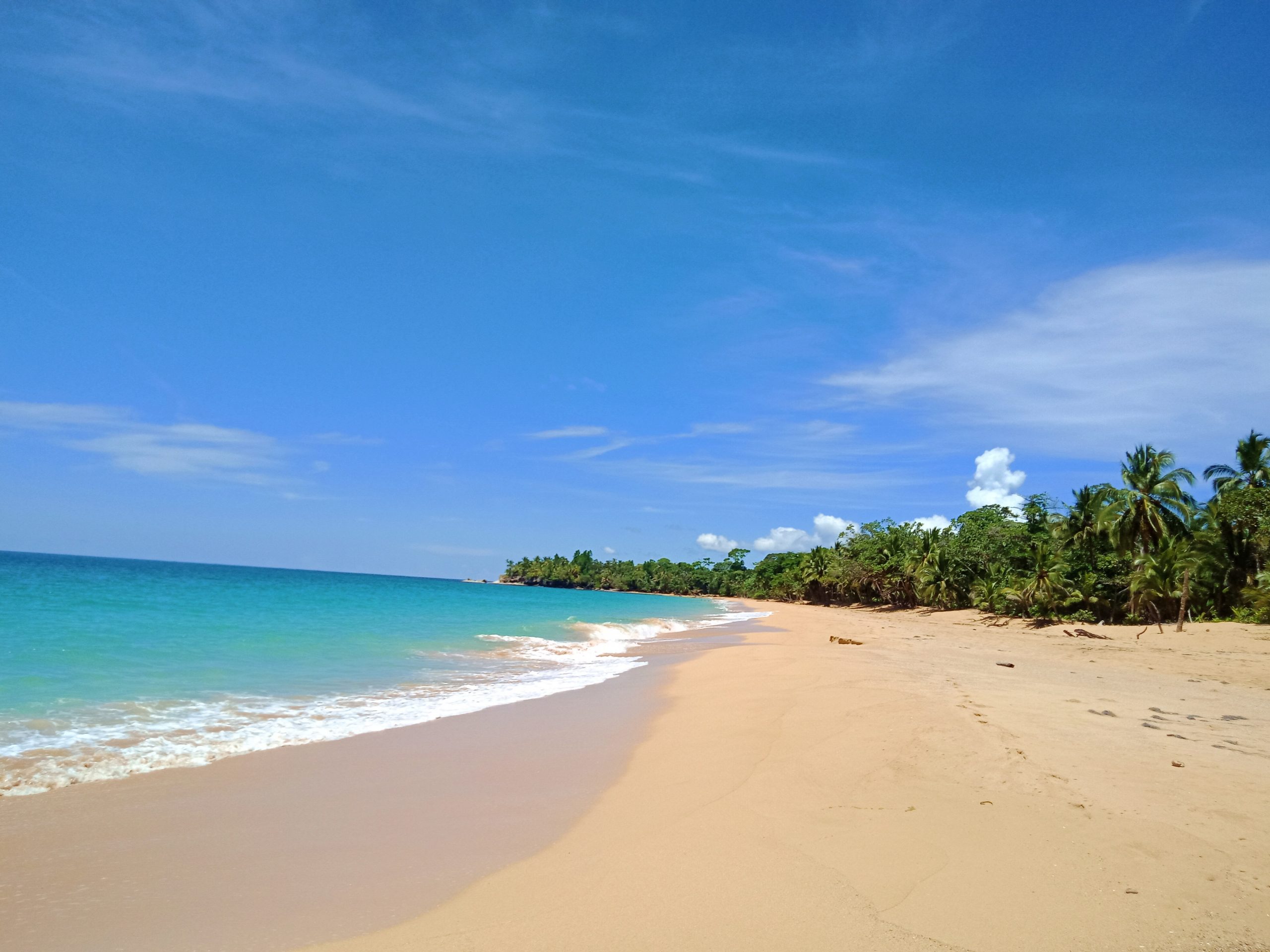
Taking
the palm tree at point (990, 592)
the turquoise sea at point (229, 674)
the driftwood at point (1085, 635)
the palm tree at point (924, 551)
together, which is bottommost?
the driftwood at point (1085, 635)

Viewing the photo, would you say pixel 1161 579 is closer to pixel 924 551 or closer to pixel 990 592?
pixel 990 592

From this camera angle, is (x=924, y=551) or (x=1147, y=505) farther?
(x=924, y=551)

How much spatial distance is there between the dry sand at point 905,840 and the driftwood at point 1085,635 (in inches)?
837

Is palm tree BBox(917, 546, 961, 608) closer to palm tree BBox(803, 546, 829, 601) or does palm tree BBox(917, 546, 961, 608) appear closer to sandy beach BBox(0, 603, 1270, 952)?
palm tree BBox(803, 546, 829, 601)

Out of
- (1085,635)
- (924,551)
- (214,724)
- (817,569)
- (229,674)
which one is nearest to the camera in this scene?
(214,724)

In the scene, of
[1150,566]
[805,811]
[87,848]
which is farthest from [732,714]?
[1150,566]

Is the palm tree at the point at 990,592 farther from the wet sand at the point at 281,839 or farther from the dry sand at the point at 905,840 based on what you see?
the wet sand at the point at 281,839

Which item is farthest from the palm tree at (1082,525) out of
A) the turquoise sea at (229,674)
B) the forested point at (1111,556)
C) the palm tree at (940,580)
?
the turquoise sea at (229,674)

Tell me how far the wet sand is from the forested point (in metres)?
30.8

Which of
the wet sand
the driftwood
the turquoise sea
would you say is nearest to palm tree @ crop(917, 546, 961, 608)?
the driftwood

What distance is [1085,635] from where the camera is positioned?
2952 cm

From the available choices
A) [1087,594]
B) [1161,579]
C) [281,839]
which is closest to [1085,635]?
[1161,579]

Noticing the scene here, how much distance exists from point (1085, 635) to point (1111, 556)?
1091cm

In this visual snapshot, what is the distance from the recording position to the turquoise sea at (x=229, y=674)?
802cm
